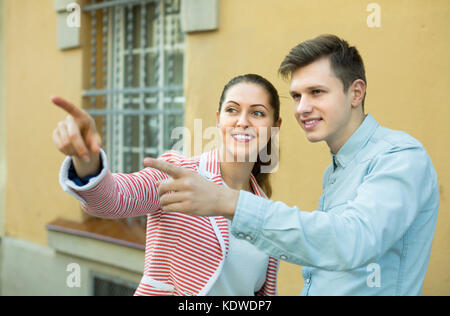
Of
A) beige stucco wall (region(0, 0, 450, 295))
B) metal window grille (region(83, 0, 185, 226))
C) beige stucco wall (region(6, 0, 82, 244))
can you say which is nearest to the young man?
beige stucco wall (region(0, 0, 450, 295))

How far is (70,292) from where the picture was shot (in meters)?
4.54

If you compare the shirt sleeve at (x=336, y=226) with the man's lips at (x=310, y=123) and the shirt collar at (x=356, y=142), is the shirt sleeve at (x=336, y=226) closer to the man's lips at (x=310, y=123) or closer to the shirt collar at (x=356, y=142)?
the shirt collar at (x=356, y=142)

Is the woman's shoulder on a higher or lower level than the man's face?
lower

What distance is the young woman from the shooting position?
133 cm

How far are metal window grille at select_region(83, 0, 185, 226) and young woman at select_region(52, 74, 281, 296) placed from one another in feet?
6.70

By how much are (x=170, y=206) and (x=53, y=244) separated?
4014mm

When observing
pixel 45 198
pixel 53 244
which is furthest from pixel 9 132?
pixel 53 244

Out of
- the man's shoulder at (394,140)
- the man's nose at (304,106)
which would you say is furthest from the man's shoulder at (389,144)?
the man's nose at (304,106)

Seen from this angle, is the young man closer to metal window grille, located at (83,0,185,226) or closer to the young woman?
the young woman

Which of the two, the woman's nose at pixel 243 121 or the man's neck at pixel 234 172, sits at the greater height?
the woman's nose at pixel 243 121

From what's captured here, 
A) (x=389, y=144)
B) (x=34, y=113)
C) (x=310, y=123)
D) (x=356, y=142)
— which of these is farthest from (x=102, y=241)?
(x=389, y=144)

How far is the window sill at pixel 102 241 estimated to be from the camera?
12.4 ft
